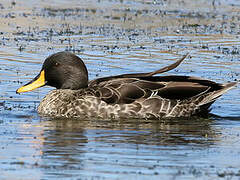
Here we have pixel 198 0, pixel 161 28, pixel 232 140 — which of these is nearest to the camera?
pixel 232 140

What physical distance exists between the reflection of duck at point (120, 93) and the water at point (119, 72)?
23cm

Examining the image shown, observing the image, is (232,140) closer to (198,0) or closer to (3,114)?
(3,114)

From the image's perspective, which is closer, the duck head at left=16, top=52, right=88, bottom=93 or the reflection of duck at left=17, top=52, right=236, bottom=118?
the reflection of duck at left=17, top=52, right=236, bottom=118

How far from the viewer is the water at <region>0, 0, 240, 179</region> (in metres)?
9.43

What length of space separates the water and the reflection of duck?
0.76ft

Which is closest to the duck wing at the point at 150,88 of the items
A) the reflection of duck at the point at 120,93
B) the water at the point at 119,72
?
the reflection of duck at the point at 120,93

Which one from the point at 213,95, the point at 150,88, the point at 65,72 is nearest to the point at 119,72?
the point at 65,72

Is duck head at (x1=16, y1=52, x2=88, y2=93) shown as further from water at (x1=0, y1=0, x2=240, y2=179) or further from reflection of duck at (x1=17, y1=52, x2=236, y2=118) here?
water at (x1=0, y1=0, x2=240, y2=179)

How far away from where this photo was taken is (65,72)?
44.1ft

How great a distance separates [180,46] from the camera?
2047 cm

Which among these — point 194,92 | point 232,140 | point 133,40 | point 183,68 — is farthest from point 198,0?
point 232,140

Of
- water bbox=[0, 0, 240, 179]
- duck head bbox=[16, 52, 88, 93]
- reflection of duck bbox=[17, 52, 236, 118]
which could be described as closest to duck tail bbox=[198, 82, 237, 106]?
reflection of duck bbox=[17, 52, 236, 118]

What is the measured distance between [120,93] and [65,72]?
122cm

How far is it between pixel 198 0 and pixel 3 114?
1817 cm
